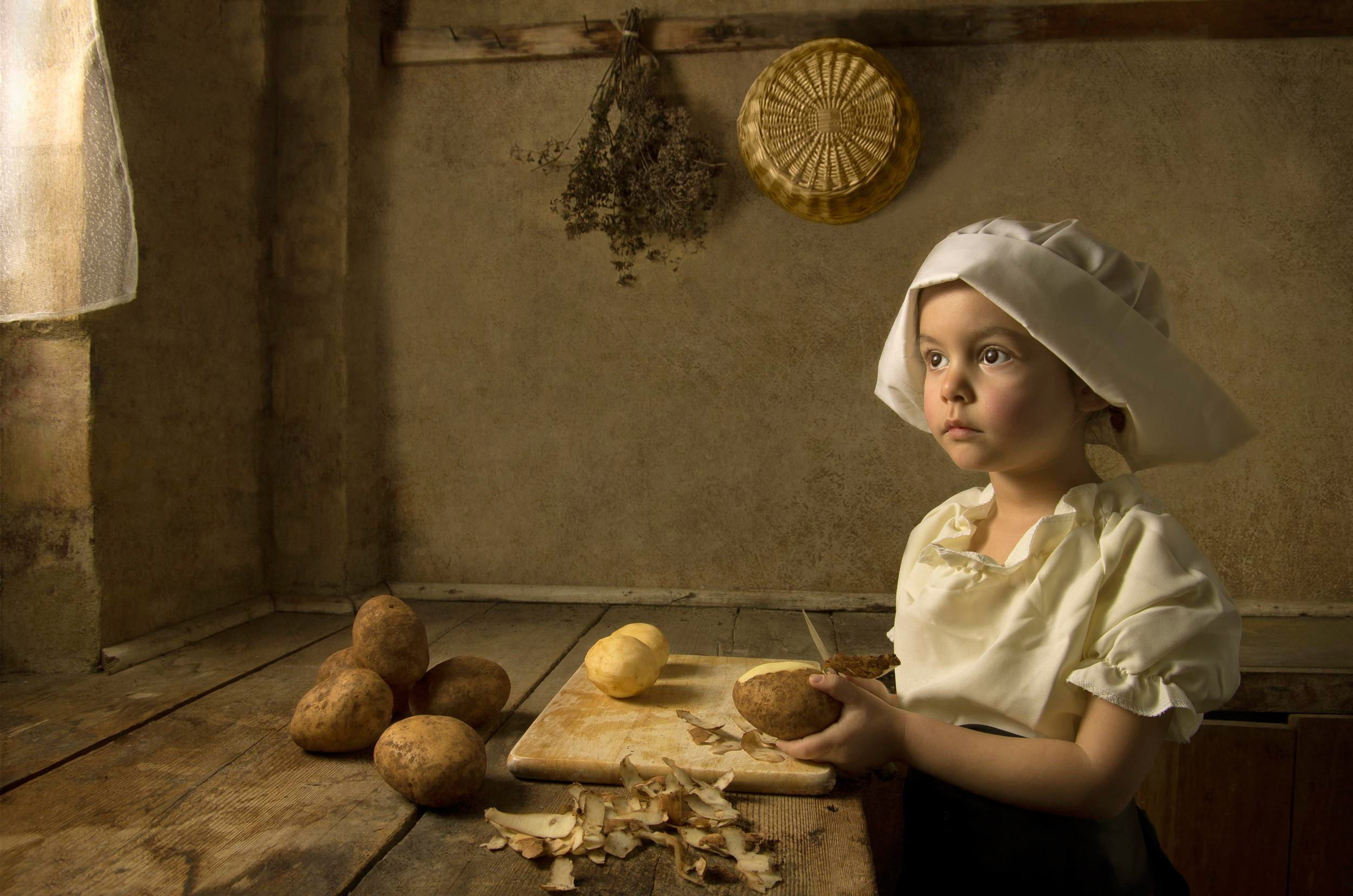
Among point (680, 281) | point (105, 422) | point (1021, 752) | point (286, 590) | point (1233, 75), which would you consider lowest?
point (286, 590)

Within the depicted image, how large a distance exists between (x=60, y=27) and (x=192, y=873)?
6.30 feet

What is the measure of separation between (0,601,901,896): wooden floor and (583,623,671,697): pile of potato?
0.19 m

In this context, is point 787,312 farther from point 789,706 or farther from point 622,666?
point 789,706

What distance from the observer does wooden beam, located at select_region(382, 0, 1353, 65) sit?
2605mm

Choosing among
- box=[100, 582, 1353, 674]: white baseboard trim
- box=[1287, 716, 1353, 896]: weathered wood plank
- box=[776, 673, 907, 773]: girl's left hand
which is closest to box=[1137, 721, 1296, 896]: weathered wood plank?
box=[1287, 716, 1353, 896]: weathered wood plank

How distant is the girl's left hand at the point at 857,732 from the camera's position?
1.07 meters

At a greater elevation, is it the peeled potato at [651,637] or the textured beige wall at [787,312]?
the textured beige wall at [787,312]

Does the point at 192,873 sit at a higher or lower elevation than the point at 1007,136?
lower

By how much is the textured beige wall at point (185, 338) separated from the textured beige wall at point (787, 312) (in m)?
0.41

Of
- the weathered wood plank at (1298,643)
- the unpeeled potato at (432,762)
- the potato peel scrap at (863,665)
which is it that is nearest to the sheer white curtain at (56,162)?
the unpeeled potato at (432,762)

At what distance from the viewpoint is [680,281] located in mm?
2826

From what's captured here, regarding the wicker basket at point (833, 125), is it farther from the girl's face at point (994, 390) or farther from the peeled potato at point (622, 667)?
the peeled potato at point (622, 667)

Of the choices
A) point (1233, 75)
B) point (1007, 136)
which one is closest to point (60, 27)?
point (1007, 136)

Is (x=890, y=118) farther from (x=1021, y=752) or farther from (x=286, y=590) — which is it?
(x=286, y=590)
